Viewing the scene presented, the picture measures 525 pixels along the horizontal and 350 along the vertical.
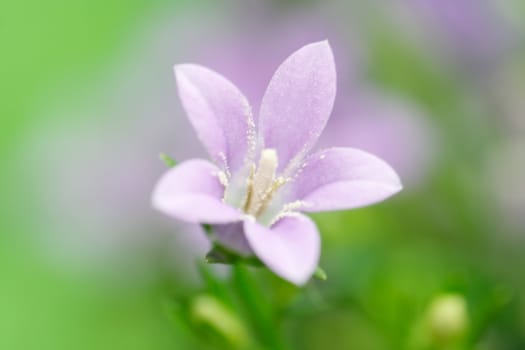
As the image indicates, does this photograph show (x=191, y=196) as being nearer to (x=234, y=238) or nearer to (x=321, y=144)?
(x=234, y=238)

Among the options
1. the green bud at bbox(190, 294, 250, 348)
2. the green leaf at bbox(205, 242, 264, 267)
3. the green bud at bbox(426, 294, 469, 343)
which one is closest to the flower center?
the green leaf at bbox(205, 242, 264, 267)

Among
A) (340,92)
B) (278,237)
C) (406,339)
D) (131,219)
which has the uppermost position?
(340,92)

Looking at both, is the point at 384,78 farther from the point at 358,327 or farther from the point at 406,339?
the point at 406,339

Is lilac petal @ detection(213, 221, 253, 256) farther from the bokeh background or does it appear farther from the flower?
the bokeh background

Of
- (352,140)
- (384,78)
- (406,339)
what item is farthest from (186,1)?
(406,339)

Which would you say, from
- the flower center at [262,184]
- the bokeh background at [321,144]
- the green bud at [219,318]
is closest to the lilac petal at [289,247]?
the flower center at [262,184]

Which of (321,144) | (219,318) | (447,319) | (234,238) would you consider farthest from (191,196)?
(321,144)
